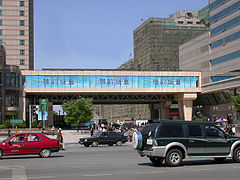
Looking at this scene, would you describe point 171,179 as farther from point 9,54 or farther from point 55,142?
point 9,54

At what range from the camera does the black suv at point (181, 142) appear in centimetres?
1507

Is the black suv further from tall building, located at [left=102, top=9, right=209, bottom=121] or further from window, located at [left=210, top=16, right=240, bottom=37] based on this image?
tall building, located at [left=102, top=9, right=209, bottom=121]

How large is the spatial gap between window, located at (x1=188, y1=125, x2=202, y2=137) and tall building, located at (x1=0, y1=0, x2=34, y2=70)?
84.8m

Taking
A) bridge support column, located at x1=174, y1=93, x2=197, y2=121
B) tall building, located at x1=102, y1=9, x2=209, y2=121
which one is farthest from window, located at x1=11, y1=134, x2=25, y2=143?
tall building, located at x1=102, y1=9, x2=209, y2=121

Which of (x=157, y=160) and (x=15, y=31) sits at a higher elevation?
(x=15, y=31)

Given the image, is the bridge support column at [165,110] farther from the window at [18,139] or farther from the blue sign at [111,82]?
the window at [18,139]

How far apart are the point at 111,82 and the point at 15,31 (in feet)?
113

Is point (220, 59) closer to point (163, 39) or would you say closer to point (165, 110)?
point (165, 110)

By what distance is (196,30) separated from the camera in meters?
117

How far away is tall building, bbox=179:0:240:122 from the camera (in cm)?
6888

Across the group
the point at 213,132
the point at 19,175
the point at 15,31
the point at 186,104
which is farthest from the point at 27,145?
the point at 15,31

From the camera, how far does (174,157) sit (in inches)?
599

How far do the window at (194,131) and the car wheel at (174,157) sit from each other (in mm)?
945

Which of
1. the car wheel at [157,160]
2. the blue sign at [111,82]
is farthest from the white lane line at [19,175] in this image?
the blue sign at [111,82]
